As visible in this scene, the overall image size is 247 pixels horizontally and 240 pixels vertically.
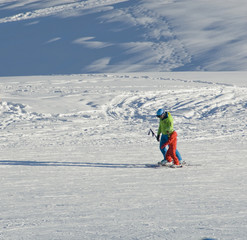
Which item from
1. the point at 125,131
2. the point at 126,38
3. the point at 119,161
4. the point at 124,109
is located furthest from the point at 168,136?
the point at 126,38

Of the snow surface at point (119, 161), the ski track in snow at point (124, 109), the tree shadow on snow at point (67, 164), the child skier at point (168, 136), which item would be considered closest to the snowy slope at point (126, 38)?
the snow surface at point (119, 161)

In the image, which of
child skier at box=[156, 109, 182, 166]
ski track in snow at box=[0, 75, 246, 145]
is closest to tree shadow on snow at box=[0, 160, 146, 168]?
child skier at box=[156, 109, 182, 166]

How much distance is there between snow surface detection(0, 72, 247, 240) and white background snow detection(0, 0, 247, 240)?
27 mm

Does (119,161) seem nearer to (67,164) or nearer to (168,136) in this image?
(67,164)

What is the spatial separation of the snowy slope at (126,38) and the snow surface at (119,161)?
39.7ft

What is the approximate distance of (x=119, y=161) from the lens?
1082cm

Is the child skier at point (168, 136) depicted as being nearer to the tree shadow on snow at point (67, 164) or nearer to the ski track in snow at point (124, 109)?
the tree shadow on snow at point (67, 164)

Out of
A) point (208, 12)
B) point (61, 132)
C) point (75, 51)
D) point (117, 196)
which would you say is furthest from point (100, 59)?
point (117, 196)

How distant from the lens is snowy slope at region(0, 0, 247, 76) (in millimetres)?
36594

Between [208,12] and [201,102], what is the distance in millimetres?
27756

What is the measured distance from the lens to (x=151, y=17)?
46.3 m

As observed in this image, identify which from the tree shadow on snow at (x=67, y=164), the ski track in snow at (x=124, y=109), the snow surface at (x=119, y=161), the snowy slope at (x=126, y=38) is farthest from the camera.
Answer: the snowy slope at (x=126, y=38)

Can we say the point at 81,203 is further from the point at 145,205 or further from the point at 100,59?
the point at 100,59

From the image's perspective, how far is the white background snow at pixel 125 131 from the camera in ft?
20.4
